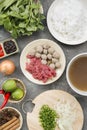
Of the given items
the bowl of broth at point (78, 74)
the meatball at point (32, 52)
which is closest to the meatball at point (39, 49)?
the meatball at point (32, 52)

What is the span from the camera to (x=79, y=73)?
181 cm

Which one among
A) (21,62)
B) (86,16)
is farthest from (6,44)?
(86,16)

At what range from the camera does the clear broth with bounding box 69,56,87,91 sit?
1.79 m

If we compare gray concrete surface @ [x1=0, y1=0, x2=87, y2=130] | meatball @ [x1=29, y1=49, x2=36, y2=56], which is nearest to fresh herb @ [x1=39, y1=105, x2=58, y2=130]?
gray concrete surface @ [x1=0, y1=0, x2=87, y2=130]

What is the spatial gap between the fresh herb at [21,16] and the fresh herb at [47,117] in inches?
11.6

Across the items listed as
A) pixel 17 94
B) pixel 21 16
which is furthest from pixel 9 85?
pixel 21 16

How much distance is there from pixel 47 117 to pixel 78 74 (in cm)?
20

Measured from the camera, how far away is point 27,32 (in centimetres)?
183

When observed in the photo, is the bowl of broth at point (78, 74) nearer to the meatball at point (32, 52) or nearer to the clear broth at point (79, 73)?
the clear broth at point (79, 73)

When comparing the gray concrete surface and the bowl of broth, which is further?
the gray concrete surface

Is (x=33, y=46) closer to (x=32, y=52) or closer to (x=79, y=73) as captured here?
(x=32, y=52)

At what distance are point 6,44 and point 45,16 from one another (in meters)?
0.19

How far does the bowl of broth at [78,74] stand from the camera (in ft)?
→ 5.84

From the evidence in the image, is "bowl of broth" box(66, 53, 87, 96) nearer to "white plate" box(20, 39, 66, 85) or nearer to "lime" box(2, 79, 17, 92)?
"white plate" box(20, 39, 66, 85)
